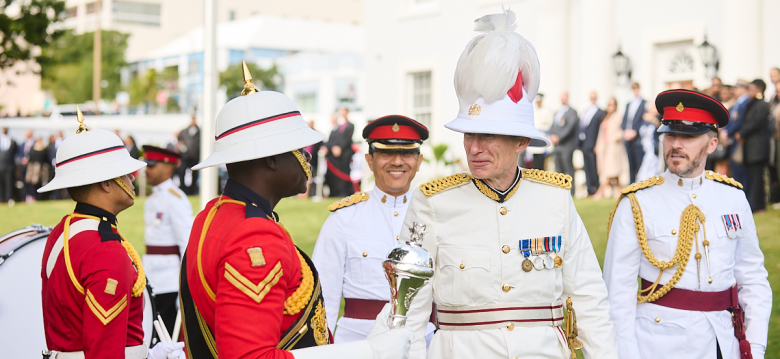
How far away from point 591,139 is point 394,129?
1136cm

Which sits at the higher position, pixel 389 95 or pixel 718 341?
pixel 389 95

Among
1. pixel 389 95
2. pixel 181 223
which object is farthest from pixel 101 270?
pixel 389 95

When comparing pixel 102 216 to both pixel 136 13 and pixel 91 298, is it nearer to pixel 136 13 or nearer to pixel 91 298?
pixel 91 298

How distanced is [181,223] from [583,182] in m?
12.3

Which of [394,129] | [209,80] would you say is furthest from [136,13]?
[394,129]

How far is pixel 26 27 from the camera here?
10055mm

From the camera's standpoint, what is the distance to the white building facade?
49.9 ft

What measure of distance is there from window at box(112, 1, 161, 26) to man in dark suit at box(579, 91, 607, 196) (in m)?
79.3

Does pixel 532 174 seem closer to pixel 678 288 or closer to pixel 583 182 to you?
pixel 678 288

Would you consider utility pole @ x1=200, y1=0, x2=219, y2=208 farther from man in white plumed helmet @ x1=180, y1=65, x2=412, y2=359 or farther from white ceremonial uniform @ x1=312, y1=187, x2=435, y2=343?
man in white plumed helmet @ x1=180, y1=65, x2=412, y2=359

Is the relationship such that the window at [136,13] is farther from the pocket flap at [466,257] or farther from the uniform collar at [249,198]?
the uniform collar at [249,198]

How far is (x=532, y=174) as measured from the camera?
3.51 metres

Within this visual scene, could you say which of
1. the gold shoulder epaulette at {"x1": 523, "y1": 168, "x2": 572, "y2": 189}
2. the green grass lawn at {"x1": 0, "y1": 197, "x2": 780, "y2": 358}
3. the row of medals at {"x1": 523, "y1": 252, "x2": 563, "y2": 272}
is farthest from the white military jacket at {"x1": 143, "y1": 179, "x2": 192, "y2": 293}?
the row of medals at {"x1": 523, "y1": 252, "x2": 563, "y2": 272}

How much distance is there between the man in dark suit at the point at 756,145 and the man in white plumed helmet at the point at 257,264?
10.7 metres
